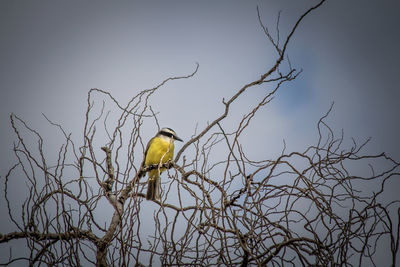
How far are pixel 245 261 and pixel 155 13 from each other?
123 m

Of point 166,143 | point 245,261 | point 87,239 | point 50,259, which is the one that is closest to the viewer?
point 50,259

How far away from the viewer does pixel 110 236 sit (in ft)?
10.3

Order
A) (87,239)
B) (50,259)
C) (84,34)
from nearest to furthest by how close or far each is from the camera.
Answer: (50,259)
(87,239)
(84,34)

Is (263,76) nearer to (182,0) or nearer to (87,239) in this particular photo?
(87,239)

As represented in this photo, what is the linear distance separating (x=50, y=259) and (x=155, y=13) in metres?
123

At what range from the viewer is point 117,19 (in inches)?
4313

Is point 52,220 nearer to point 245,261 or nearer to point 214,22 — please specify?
point 245,261

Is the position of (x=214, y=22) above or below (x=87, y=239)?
above

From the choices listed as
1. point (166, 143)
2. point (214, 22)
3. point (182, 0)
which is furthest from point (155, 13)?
point (166, 143)

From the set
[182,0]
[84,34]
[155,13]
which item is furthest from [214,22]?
[84,34]

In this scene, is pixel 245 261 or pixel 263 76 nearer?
pixel 245 261

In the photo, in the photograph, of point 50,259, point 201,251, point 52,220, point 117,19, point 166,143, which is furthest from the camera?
point 117,19

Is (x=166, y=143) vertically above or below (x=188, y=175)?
above

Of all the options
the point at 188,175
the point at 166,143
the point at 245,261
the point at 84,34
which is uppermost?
the point at 84,34
